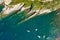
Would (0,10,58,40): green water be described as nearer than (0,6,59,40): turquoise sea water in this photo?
No

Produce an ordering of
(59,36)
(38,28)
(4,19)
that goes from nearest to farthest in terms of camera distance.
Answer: (59,36)
(38,28)
(4,19)

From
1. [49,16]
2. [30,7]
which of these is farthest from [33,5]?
[49,16]

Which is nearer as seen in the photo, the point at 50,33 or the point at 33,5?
the point at 50,33

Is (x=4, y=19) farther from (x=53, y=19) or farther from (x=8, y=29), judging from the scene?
(x=53, y=19)

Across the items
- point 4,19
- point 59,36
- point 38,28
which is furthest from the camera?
point 4,19
